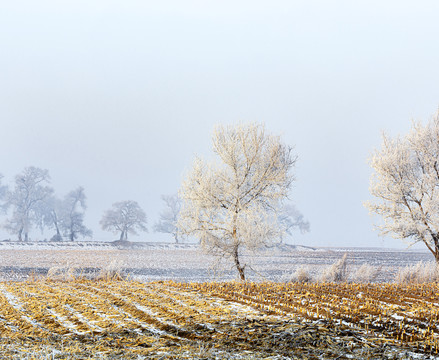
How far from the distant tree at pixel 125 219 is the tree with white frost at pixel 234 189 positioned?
149ft

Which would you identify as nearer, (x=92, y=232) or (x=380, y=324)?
(x=380, y=324)

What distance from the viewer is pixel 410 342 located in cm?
633

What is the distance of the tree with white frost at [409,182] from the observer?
63.1ft

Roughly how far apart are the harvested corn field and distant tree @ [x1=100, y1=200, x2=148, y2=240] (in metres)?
50.3

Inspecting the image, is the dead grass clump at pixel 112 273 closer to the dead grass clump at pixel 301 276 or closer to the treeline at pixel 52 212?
the dead grass clump at pixel 301 276

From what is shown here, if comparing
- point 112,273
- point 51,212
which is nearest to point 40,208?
point 51,212

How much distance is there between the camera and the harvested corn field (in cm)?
579

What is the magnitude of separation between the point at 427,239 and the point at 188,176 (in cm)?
1166

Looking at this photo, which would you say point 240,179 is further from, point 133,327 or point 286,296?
point 133,327

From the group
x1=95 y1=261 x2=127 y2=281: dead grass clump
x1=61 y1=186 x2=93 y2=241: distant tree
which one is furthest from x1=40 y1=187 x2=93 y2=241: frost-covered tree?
x1=95 y1=261 x2=127 y2=281: dead grass clump

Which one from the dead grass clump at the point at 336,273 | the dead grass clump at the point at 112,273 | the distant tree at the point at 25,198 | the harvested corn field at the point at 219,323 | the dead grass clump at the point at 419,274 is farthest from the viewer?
the distant tree at the point at 25,198

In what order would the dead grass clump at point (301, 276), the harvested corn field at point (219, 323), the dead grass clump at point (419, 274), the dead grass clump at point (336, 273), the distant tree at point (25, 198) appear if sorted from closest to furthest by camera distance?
the harvested corn field at point (219, 323)
the dead grass clump at point (301, 276)
the dead grass clump at point (419, 274)
the dead grass clump at point (336, 273)
the distant tree at point (25, 198)

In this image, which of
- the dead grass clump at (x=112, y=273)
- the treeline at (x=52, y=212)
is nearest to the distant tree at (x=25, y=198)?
the treeline at (x=52, y=212)

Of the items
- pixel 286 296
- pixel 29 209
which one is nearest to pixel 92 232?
pixel 29 209
